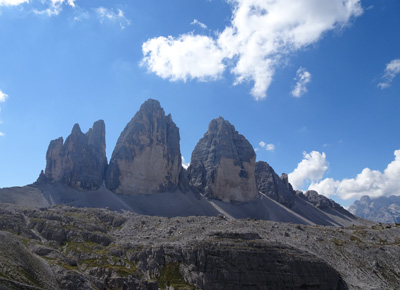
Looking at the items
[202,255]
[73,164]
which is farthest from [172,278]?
[73,164]

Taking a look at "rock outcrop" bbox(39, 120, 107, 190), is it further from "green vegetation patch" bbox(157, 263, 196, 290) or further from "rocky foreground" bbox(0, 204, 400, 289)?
"green vegetation patch" bbox(157, 263, 196, 290)

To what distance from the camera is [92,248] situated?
288 feet

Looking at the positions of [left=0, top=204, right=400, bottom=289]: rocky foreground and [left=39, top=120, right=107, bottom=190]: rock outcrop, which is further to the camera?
[left=39, top=120, right=107, bottom=190]: rock outcrop

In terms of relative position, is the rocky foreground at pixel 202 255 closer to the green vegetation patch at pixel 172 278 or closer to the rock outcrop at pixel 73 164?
the green vegetation patch at pixel 172 278

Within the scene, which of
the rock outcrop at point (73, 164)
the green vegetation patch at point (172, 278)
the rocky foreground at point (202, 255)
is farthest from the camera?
the rock outcrop at point (73, 164)

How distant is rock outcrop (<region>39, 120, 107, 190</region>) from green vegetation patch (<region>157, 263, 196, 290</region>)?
115 meters

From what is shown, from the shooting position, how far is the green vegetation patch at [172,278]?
251ft

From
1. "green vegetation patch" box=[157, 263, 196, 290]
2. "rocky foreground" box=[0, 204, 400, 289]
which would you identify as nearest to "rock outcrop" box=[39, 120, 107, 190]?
"rocky foreground" box=[0, 204, 400, 289]

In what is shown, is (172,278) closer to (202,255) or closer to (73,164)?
(202,255)

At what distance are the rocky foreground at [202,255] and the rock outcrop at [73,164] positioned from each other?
76174 millimetres

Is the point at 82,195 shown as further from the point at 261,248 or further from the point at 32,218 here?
the point at 261,248

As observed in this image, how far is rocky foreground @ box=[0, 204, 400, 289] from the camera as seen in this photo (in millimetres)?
76562

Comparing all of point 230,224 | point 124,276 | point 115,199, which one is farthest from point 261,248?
point 115,199

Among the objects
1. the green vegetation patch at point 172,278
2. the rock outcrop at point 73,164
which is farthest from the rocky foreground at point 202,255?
the rock outcrop at point 73,164
